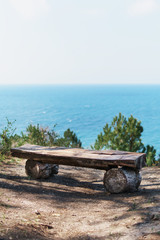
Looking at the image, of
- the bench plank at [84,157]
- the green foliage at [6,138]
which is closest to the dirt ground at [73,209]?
the bench plank at [84,157]

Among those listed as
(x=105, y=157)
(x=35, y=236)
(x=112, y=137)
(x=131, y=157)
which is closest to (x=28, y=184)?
(x=105, y=157)

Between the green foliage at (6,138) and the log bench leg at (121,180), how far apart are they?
4201mm

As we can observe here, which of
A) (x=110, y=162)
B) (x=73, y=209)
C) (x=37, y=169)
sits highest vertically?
(x=110, y=162)

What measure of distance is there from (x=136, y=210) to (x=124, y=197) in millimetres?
964

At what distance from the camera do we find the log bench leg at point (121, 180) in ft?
17.6

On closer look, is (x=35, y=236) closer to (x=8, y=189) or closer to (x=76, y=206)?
(x=76, y=206)

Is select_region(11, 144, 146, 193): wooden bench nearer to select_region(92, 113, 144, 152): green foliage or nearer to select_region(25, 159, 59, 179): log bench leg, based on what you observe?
select_region(25, 159, 59, 179): log bench leg

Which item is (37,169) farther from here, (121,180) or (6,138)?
(6,138)

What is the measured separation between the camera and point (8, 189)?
537 centimetres

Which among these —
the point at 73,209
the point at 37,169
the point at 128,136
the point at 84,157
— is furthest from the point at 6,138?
the point at 128,136

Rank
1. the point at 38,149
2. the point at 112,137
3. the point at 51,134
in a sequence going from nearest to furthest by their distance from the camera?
the point at 38,149 < the point at 51,134 < the point at 112,137

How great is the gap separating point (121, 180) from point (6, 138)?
466 cm

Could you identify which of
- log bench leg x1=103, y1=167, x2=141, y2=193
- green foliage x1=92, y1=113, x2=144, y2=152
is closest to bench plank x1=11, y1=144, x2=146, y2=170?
log bench leg x1=103, y1=167, x2=141, y2=193

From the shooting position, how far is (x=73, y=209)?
15.1ft
